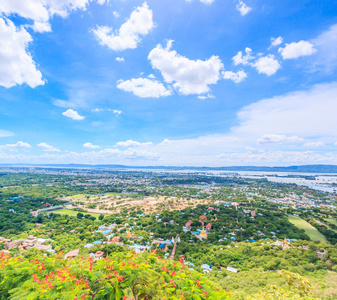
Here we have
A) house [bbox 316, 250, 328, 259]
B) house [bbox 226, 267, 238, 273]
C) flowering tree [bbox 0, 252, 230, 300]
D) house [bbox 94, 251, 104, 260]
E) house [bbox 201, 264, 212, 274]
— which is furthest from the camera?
house [bbox 316, 250, 328, 259]

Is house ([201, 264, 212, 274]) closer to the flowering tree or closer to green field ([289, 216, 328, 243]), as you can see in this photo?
the flowering tree

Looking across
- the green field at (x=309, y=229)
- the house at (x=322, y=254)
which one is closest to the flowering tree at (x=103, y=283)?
the house at (x=322, y=254)

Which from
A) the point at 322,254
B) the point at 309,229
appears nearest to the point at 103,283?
Answer: the point at 322,254

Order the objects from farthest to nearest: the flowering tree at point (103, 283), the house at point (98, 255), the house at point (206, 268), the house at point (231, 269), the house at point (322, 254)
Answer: the house at point (322, 254) → the house at point (206, 268) → the house at point (98, 255) → the house at point (231, 269) → the flowering tree at point (103, 283)

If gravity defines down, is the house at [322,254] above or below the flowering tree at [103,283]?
below

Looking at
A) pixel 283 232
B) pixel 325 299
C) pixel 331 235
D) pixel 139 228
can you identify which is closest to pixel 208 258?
pixel 325 299

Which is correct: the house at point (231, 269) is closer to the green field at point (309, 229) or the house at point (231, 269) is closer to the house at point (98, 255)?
the house at point (98, 255)

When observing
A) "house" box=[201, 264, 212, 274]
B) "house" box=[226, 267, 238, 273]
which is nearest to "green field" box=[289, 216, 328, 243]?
"house" box=[226, 267, 238, 273]

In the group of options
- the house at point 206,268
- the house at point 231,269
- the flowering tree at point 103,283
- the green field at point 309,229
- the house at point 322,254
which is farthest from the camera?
the green field at point 309,229

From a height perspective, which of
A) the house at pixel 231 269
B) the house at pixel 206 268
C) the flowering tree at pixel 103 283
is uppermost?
the flowering tree at pixel 103 283
